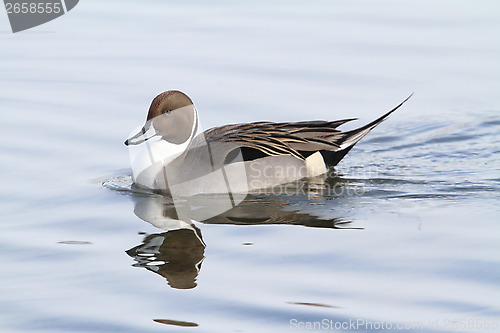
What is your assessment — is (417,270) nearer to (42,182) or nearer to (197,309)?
(197,309)

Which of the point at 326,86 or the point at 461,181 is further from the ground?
the point at 326,86

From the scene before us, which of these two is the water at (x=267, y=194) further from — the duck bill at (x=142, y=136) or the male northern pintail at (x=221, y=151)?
the duck bill at (x=142, y=136)

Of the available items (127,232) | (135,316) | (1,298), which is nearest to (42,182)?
(127,232)

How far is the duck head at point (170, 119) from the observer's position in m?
7.59

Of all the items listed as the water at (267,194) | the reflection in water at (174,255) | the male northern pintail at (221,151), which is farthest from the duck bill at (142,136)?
the reflection in water at (174,255)

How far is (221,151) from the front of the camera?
7480mm

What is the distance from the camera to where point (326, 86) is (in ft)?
32.9

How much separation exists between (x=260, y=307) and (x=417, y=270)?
1.08 m

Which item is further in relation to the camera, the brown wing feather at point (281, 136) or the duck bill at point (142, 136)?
the brown wing feather at point (281, 136)

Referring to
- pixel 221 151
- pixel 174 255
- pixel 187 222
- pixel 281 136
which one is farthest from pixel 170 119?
pixel 174 255

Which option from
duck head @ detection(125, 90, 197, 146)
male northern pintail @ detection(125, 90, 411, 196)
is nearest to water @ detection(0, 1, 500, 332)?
male northern pintail @ detection(125, 90, 411, 196)

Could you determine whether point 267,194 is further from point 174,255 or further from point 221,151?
point 174,255

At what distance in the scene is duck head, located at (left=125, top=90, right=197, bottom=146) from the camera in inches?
299

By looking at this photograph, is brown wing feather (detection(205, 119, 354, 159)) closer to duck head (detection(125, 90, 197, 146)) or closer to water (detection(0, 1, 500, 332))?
duck head (detection(125, 90, 197, 146))
